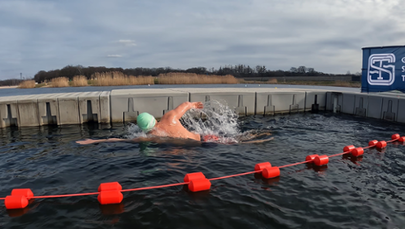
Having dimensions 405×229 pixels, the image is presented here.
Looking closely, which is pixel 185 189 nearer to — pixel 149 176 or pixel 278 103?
pixel 149 176

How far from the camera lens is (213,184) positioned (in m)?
4.51

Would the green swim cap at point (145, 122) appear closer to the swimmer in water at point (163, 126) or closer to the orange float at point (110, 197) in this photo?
the swimmer in water at point (163, 126)

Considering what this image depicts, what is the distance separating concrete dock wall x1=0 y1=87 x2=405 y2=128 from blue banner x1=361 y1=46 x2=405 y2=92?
1.47ft

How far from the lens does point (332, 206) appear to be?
12.4ft

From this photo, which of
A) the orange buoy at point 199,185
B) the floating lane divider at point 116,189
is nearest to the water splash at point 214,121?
the floating lane divider at point 116,189

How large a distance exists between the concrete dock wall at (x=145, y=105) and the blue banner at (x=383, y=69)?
45 cm

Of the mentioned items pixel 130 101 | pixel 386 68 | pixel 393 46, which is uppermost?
pixel 393 46

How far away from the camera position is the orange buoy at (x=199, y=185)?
13.6 feet

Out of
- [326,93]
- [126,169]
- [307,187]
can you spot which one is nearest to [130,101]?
[126,169]

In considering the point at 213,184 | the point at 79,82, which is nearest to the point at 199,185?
the point at 213,184

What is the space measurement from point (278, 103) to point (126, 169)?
985cm

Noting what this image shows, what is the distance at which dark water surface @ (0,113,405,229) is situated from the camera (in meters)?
3.40

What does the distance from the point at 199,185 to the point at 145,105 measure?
7405 millimetres

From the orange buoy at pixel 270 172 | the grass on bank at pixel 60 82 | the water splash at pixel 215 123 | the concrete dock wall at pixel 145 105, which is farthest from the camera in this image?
the grass on bank at pixel 60 82
